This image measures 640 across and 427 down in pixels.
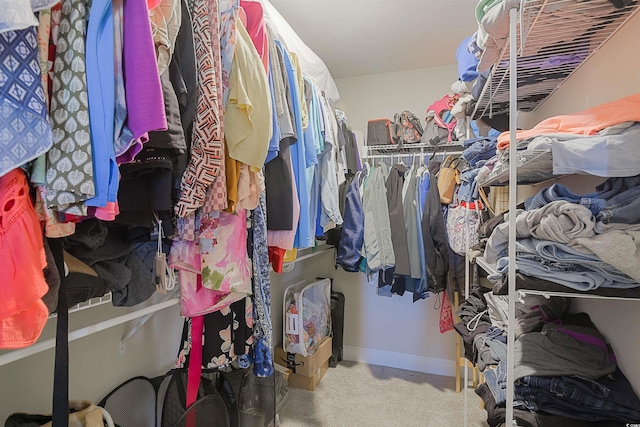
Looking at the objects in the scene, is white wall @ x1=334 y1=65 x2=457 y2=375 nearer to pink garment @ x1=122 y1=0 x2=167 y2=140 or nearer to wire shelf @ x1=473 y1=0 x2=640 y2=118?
wire shelf @ x1=473 y1=0 x2=640 y2=118

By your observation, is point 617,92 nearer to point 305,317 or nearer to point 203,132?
point 203,132

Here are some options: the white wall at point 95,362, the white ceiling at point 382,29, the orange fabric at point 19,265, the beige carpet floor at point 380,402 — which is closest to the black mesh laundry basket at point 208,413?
the white wall at point 95,362

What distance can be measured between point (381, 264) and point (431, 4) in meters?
1.54

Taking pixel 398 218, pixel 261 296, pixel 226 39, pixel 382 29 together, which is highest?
pixel 382 29

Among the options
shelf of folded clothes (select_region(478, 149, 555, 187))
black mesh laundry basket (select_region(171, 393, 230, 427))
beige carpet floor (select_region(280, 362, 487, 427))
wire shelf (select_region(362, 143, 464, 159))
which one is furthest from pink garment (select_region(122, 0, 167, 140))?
wire shelf (select_region(362, 143, 464, 159))

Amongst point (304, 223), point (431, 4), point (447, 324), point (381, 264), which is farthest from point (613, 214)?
point (447, 324)

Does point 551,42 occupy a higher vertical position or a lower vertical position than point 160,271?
higher

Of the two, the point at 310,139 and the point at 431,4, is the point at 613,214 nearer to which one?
the point at 310,139

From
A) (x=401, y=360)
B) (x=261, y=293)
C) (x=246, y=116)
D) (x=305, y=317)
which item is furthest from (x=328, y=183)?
(x=401, y=360)

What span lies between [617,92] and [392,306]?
206 centimetres

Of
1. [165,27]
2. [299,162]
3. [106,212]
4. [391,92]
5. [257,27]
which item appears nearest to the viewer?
[106,212]

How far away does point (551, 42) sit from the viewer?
1.06 metres

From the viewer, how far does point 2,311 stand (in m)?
0.52

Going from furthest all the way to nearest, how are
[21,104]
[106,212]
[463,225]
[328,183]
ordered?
[463,225]
[328,183]
[106,212]
[21,104]
